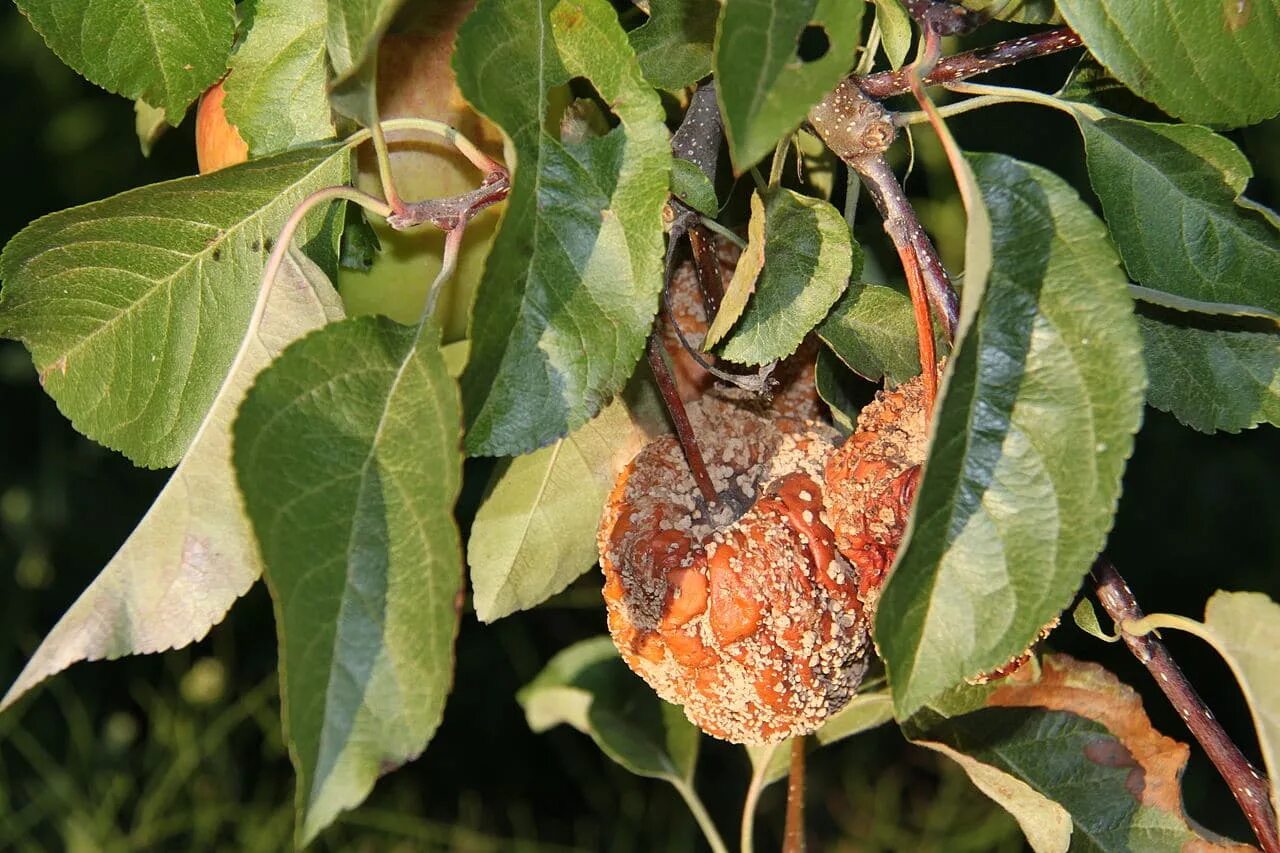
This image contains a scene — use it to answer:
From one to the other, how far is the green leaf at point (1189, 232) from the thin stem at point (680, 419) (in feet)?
0.57

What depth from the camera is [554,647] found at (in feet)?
6.31

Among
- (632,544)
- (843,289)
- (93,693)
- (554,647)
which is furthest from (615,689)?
(93,693)

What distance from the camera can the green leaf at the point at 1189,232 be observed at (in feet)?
1.67

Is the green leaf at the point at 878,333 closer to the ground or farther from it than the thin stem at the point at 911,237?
closer to the ground

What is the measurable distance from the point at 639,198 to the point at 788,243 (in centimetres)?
8

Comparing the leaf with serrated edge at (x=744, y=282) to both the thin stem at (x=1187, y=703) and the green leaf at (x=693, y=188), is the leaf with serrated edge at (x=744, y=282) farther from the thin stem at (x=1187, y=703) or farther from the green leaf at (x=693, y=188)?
the thin stem at (x=1187, y=703)

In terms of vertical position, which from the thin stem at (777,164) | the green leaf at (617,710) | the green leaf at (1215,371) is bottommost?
the green leaf at (617,710)

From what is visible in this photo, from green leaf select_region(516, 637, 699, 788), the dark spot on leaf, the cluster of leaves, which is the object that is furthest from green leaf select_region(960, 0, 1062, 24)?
green leaf select_region(516, 637, 699, 788)

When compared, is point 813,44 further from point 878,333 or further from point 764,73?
point 764,73

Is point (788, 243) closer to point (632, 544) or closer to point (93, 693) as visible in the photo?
point (632, 544)

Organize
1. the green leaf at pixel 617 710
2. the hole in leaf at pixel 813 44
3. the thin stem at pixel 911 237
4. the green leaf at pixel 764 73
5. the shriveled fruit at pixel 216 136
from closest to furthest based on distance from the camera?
the green leaf at pixel 764 73 < the thin stem at pixel 911 237 < the shriveled fruit at pixel 216 136 < the hole in leaf at pixel 813 44 < the green leaf at pixel 617 710

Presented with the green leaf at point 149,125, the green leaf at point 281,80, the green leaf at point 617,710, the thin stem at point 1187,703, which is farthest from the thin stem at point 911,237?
the green leaf at point 617,710

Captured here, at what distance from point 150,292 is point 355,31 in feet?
0.55

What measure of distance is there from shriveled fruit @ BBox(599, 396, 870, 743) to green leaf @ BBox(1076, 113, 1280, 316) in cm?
14
